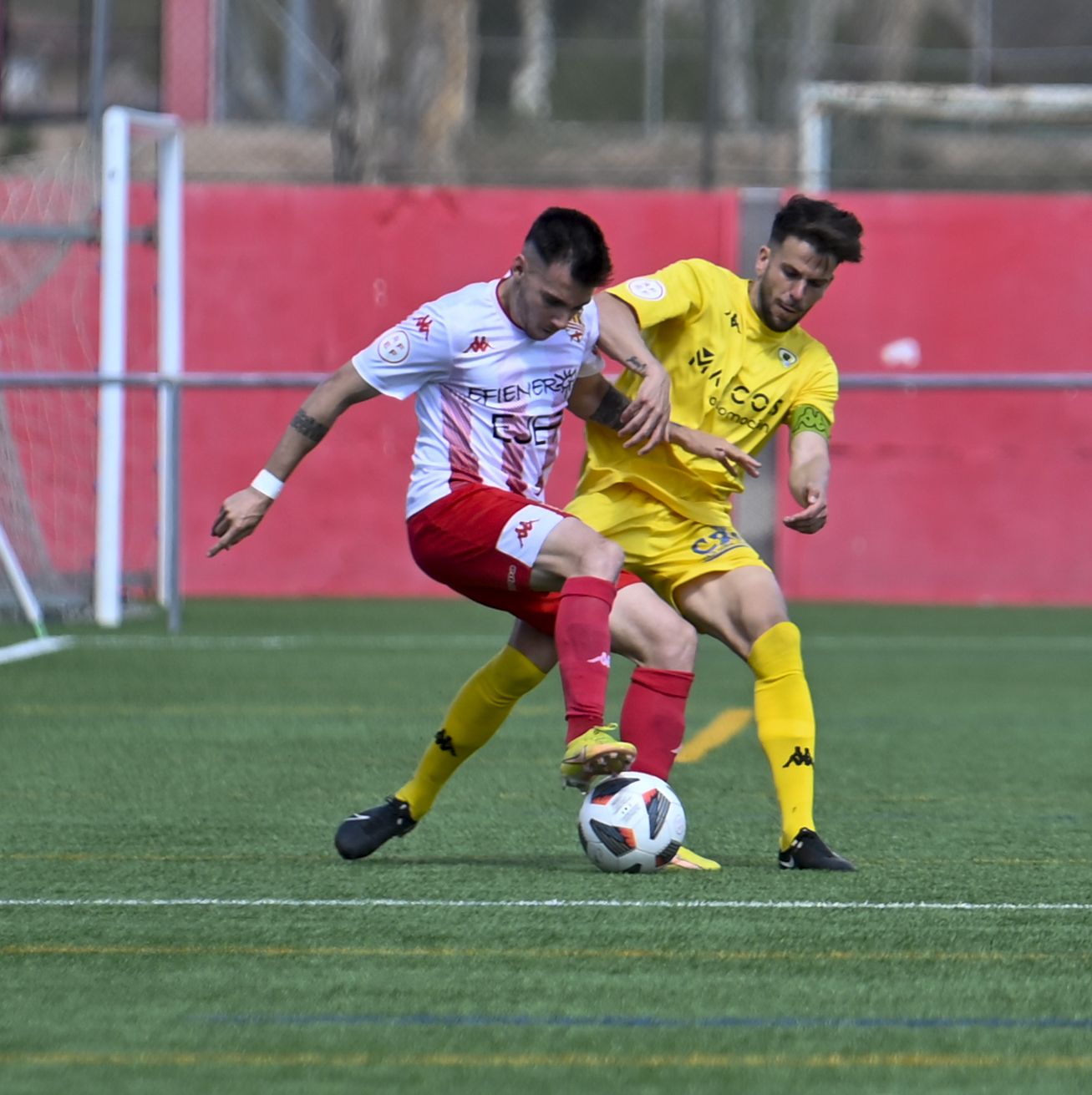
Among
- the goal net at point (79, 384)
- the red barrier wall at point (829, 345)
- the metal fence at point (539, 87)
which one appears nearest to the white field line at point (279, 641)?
the goal net at point (79, 384)

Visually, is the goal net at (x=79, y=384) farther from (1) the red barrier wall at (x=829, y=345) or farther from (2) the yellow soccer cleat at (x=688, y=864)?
(2) the yellow soccer cleat at (x=688, y=864)

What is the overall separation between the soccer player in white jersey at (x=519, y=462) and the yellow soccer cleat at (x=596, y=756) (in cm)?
22

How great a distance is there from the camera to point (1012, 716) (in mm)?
9500

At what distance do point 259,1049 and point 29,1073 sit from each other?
1.24 feet

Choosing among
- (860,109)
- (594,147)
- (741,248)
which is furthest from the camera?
(594,147)

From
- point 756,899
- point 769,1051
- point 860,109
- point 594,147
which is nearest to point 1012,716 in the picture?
point 756,899

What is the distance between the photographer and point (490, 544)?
562cm

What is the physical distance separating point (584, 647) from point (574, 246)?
94 cm

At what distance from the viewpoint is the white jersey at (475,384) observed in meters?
5.70

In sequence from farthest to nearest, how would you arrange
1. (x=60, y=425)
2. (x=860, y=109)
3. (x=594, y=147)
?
1. (x=594, y=147)
2. (x=860, y=109)
3. (x=60, y=425)

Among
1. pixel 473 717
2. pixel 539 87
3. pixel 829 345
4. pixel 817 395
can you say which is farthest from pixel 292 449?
pixel 539 87

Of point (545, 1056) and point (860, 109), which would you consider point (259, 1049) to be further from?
point (860, 109)

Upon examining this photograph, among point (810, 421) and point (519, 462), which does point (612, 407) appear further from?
point (810, 421)

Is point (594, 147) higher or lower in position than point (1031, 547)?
higher
